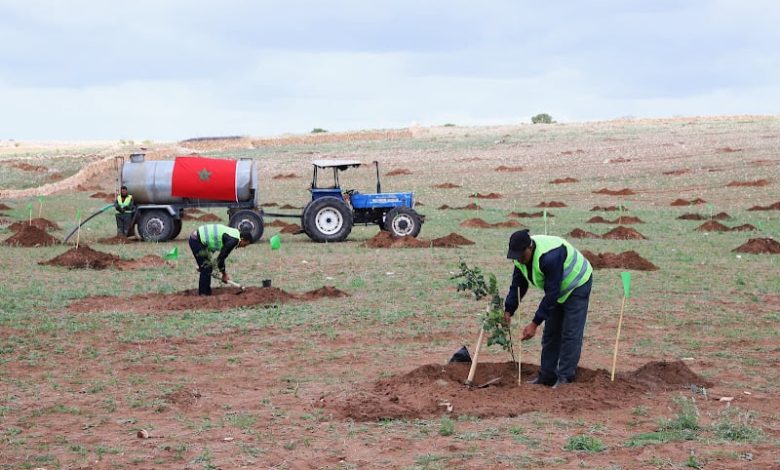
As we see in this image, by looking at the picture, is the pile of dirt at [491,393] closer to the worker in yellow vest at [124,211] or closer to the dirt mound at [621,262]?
the dirt mound at [621,262]

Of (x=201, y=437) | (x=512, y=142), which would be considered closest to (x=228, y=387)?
(x=201, y=437)

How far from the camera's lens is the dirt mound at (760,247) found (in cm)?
2089

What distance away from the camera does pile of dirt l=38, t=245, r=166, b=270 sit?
19328mm

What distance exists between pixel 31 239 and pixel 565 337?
57.4ft

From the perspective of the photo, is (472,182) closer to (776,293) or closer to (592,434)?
(776,293)

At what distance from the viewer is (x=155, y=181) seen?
2517 cm

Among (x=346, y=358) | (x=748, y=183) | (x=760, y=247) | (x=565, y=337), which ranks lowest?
(x=346, y=358)

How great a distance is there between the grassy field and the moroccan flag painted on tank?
1.38 m

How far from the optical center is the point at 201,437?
8.10 meters

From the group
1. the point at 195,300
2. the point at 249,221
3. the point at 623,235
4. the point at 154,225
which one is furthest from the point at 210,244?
the point at 623,235

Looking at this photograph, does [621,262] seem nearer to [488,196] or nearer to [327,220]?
[327,220]

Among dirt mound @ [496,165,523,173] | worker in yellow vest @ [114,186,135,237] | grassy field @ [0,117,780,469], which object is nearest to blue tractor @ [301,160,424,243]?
grassy field @ [0,117,780,469]

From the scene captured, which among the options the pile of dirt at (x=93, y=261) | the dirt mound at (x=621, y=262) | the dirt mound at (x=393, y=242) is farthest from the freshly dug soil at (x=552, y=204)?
the pile of dirt at (x=93, y=261)

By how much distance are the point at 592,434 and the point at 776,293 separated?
8927 millimetres
